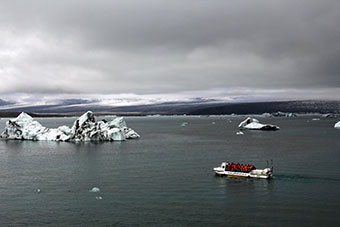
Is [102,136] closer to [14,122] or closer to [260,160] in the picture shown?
[14,122]

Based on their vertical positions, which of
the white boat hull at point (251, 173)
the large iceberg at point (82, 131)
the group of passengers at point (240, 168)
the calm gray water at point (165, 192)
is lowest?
the calm gray water at point (165, 192)

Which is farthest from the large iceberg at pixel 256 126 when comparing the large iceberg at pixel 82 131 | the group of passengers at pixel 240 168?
the group of passengers at pixel 240 168

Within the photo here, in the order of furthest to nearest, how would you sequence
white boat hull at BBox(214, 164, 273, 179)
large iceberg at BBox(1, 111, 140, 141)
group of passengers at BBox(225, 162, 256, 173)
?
large iceberg at BBox(1, 111, 140, 141), group of passengers at BBox(225, 162, 256, 173), white boat hull at BBox(214, 164, 273, 179)

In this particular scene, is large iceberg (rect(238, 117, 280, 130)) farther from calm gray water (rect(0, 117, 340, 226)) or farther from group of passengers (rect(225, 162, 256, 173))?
group of passengers (rect(225, 162, 256, 173))

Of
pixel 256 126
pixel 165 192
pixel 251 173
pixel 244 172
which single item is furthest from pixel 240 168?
pixel 256 126

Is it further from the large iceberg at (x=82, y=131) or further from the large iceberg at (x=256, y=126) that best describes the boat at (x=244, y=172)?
the large iceberg at (x=256, y=126)

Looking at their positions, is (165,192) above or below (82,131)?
below

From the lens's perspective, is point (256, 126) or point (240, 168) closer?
point (240, 168)

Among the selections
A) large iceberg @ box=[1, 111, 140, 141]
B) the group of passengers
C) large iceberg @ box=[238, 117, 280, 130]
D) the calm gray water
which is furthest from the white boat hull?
large iceberg @ box=[238, 117, 280, 130]

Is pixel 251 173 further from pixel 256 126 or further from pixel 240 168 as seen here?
pixel 256 126
